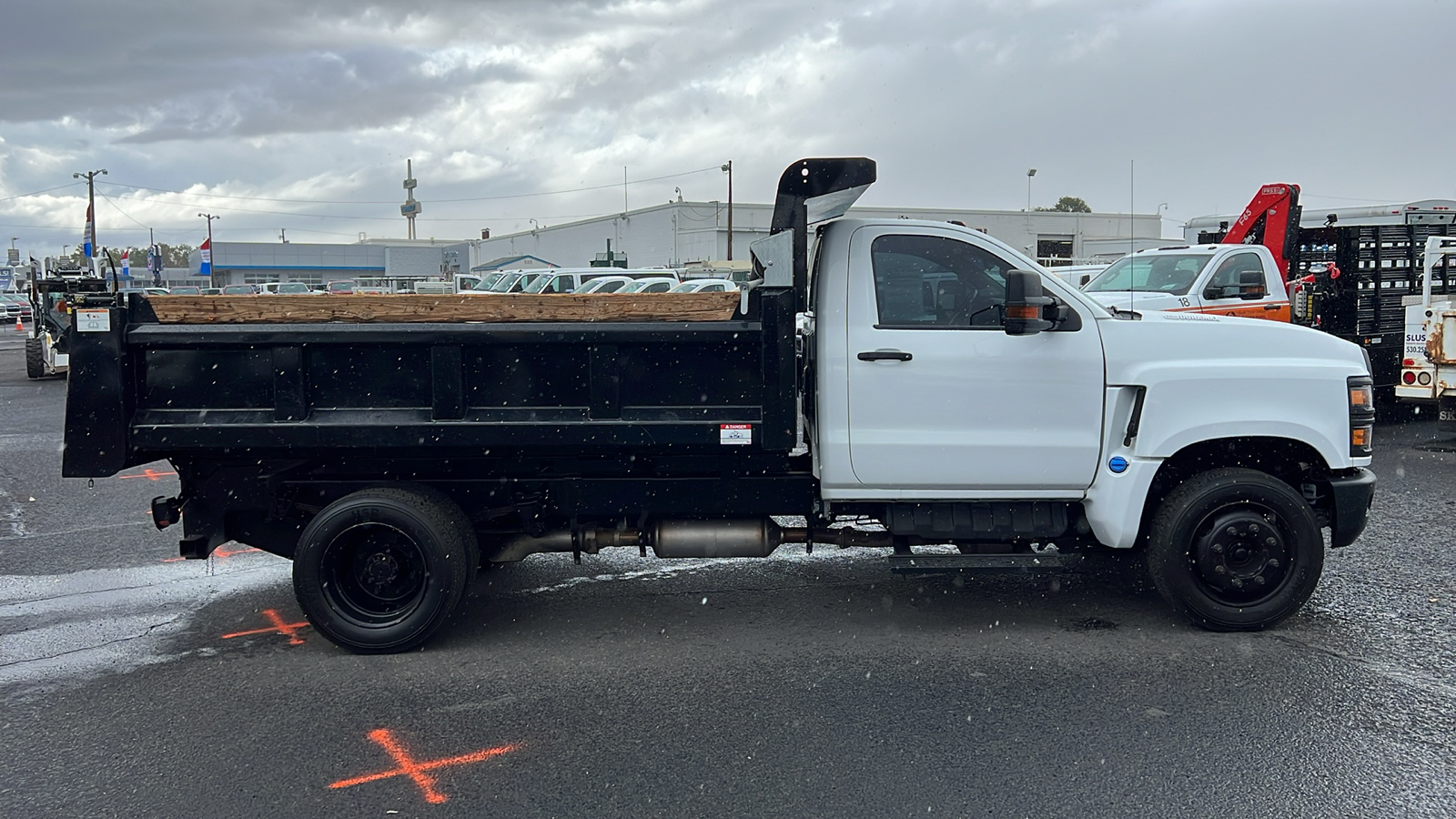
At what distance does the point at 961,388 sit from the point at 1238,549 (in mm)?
1634

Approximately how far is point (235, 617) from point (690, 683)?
2798 mm

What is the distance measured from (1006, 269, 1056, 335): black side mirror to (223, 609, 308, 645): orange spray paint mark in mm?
4007

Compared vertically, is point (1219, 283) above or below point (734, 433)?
above

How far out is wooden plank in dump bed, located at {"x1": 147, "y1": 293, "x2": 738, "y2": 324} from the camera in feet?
17.0

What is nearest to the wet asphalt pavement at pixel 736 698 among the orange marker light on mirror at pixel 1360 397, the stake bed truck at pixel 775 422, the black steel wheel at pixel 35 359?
the stake bed truck at pixel 775 422

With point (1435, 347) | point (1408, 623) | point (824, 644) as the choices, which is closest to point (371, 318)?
point (824, 644)

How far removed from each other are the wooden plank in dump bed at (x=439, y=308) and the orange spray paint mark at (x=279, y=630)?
66.7 inches

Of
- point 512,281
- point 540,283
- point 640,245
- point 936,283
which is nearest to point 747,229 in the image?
point 640,245

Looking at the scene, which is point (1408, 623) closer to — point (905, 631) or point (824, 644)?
point (905, 631)

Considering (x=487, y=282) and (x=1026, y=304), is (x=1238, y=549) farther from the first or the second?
(x=487, y=282)

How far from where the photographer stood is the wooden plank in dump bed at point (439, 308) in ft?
17.0

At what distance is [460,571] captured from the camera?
5332 millimetres

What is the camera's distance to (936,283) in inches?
213

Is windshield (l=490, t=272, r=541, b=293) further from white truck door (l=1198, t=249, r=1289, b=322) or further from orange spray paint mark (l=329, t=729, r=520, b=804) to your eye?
orange spray paint mark (l=329, t=729, r=520, b=804)
